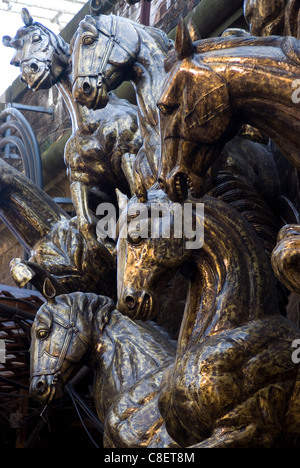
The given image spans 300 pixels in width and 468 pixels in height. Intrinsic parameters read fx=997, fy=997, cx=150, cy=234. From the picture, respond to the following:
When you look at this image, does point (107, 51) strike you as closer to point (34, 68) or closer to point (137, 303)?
point (34, 68)

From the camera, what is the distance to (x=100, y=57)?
2545mm

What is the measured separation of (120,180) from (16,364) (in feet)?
2.09

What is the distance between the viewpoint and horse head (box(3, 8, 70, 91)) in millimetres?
3053

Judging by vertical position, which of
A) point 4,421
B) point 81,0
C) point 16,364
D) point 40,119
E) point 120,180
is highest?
point 81,0

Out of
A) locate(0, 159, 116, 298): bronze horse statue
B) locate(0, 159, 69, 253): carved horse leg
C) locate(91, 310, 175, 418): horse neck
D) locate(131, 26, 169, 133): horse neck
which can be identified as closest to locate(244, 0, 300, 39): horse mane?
locate(131, 26, 169, 133): horse neck

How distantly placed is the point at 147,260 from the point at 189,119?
0.95 ft

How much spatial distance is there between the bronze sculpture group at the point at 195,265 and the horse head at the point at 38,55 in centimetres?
38

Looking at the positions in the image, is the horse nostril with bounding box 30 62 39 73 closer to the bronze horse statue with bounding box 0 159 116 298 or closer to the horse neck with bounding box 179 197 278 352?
the bronze horse statue with bounding box 0 159 116 298

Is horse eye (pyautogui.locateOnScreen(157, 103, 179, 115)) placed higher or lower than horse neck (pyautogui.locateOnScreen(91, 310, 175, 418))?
higher

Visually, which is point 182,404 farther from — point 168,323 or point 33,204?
point 33,204

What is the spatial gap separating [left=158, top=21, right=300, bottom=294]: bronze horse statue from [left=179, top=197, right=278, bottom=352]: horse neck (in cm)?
18

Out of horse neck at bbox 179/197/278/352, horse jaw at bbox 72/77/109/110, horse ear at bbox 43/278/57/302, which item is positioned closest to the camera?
horse neck at bbox 179/197/278/352

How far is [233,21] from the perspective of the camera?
3.35 metres
